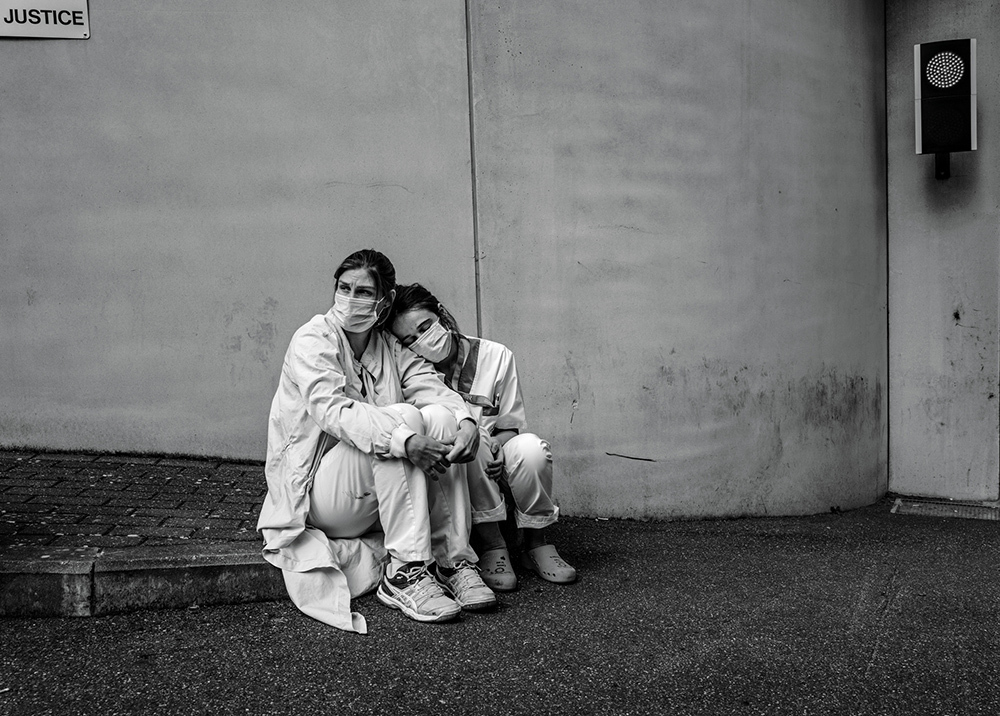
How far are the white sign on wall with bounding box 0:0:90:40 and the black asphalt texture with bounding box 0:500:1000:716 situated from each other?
142 inches

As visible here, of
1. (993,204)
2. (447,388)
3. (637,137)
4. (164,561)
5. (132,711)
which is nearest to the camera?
(132,711)

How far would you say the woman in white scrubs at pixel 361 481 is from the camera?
4.09m

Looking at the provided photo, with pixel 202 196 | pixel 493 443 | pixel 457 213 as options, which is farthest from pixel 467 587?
pixel 202 196

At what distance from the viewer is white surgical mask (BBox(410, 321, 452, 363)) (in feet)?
15.0

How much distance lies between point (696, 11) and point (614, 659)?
3.75 m

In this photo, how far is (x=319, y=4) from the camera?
582cm

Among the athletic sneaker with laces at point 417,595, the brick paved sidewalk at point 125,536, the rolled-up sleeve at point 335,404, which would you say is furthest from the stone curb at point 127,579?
the rolled-up sleeve at point 335,404

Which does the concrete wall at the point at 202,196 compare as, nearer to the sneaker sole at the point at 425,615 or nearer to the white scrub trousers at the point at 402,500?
the white scrub trousers at the point at 402,500

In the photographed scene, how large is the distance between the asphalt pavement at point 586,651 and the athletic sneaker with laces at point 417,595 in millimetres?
49

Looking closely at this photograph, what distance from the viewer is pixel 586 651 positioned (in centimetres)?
372

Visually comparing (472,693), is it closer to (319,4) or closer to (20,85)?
(319,4)

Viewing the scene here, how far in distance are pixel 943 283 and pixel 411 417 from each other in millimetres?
4242

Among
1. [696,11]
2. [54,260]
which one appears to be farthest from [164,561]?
[696,11]

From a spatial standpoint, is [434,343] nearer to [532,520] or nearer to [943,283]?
[532,520]
